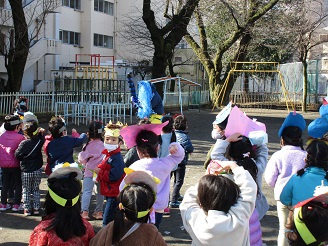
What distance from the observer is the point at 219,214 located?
3.09 meters

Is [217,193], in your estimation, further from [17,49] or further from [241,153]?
[17,49]

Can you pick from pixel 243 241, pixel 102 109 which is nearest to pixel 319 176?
pixel 243 241

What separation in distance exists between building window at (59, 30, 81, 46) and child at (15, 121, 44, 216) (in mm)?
28606

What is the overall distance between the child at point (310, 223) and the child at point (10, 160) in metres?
4.96

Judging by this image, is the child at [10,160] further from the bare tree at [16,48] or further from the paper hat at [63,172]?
the bare tree at [16,48]

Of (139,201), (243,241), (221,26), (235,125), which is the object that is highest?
(221,26)

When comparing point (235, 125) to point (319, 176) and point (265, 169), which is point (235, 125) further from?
point (319, 176)

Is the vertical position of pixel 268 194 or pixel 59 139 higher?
pixel 59 139

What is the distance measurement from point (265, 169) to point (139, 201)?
2089 millimetres

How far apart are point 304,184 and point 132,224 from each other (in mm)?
1755

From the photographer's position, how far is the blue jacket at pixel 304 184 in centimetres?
423

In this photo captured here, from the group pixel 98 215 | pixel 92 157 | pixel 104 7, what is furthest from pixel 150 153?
pixel 104 7

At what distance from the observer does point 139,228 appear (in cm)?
319

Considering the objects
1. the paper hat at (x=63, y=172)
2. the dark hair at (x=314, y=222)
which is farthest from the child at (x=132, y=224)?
the dark hair at (x=314, y=222)
